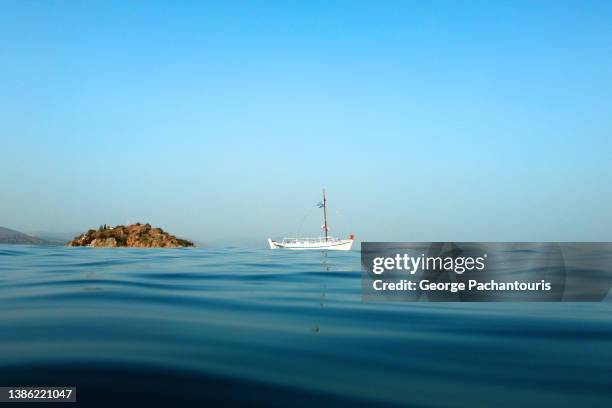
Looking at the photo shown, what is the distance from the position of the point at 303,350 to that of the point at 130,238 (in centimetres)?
7442

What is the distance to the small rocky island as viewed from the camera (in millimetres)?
70188

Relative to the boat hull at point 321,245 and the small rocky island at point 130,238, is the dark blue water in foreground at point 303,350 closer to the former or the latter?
the small rocky island at point 130,238

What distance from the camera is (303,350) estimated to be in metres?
4.54

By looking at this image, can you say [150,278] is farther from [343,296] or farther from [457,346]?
[457,346]

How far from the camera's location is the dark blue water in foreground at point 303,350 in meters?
3.30

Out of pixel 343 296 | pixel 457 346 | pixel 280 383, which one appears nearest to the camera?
pixel 280 383

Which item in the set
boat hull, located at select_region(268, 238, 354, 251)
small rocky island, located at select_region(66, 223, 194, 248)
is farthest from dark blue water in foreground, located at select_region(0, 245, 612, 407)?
boat hull, located at select_region(268, 238, 354, 251)

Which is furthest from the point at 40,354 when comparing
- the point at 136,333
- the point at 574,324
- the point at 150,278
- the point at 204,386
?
the point at 150,278

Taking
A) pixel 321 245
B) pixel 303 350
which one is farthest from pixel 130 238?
pixel 303 350

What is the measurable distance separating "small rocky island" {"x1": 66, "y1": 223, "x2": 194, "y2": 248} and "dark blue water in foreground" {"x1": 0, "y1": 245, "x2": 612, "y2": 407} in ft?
220

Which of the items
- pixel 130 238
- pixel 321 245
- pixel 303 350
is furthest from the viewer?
pixel 321 245

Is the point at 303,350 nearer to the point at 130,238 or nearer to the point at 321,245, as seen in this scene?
the point at 130,238

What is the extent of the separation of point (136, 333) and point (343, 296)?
15.3ft

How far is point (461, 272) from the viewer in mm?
9469
